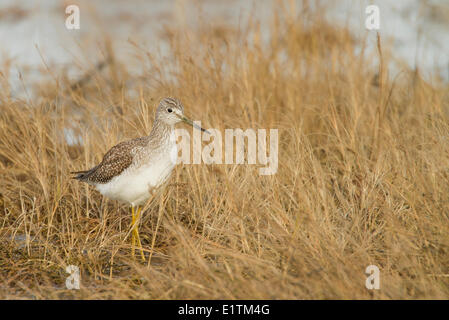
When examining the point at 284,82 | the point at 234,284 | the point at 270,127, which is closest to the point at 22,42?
the point at 284,82

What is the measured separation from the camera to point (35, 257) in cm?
458

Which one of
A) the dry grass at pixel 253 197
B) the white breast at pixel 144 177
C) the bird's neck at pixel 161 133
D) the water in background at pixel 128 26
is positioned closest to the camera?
the dry grass at pixel 253 197

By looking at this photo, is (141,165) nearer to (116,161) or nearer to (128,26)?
(116,161)

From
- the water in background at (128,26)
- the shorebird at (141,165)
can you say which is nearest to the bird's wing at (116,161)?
the shorebird at (141,165)

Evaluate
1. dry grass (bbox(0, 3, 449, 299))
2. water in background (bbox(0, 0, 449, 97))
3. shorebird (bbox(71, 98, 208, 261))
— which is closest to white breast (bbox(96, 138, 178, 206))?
shorebird (bbox(71, 98, 208, 261))

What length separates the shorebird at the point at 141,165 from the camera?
4.66 m

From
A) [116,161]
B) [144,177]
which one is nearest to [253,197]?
[144,177]

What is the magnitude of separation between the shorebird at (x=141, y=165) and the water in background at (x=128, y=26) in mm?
3197

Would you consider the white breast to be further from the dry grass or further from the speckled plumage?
the dry grass

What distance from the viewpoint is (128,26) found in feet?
39.5

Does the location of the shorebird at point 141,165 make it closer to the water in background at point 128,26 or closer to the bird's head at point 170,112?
the bird's head at point 170,112

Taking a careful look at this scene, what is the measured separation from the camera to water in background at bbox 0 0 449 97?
8930mm

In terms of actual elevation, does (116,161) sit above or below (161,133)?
below

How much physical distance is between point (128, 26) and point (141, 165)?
7.92 meters
